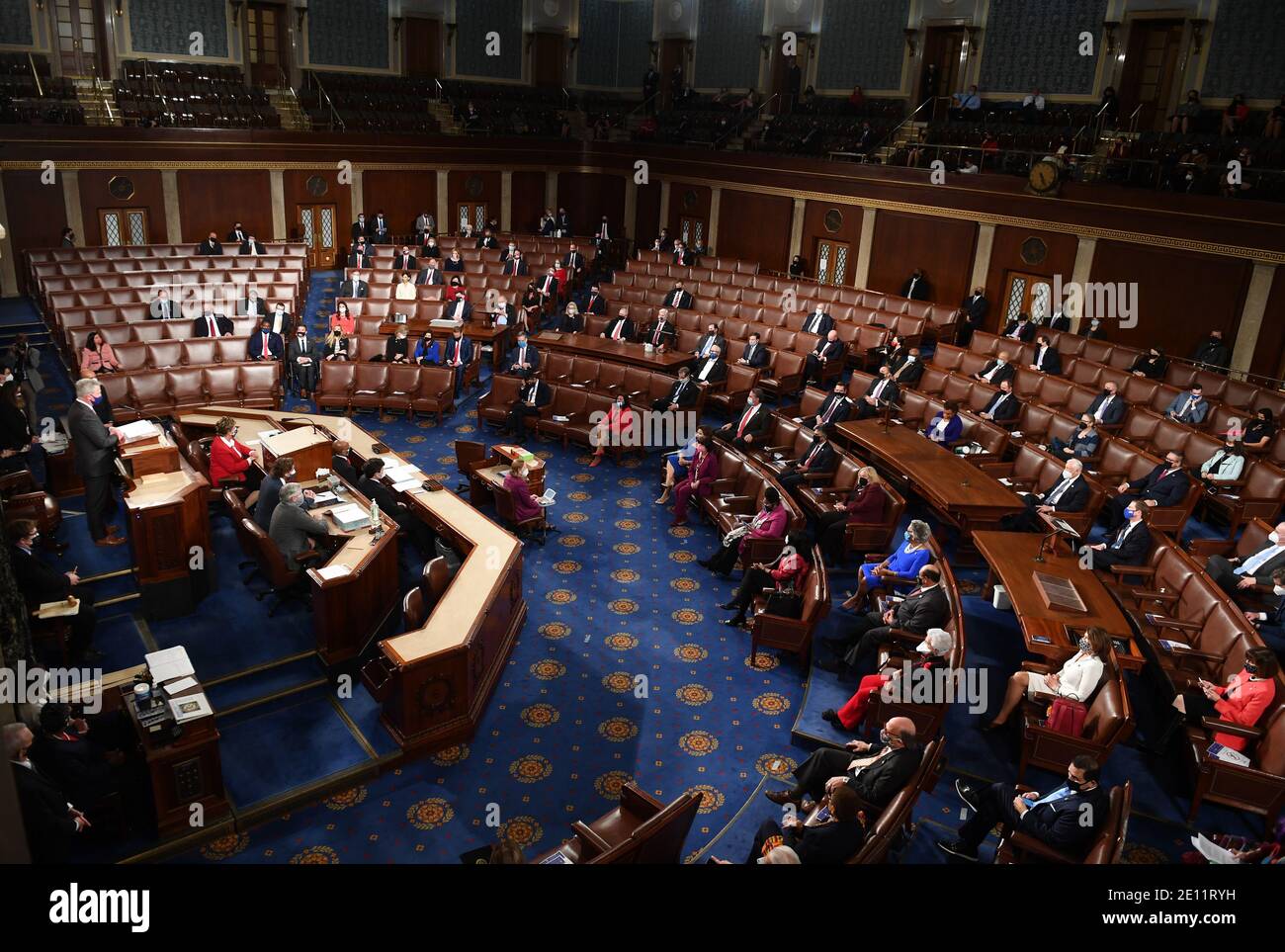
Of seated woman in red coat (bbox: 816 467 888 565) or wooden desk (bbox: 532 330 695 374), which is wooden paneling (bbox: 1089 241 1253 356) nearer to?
wooden desk (bbox: 532 330 695 374)

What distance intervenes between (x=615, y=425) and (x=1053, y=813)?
311 inches

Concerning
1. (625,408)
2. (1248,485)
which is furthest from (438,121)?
(1248,485)

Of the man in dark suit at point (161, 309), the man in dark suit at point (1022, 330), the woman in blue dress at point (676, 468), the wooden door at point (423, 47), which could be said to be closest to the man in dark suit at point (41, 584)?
the woman in blue dress at point (676, 468)

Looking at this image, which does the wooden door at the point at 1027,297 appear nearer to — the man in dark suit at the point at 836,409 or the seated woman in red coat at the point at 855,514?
the man in dark suit at the point at 836,409

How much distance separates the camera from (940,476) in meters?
10.3

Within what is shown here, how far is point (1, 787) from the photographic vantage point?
2580mm

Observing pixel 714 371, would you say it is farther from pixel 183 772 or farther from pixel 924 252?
pixel 183 772

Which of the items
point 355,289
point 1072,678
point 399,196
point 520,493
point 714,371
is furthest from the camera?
point 399,196

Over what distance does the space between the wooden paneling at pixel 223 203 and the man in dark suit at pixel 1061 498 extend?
19405 millimetres

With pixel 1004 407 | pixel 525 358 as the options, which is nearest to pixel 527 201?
pixel 525 358

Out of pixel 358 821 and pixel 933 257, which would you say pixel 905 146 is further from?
pixel 358 821

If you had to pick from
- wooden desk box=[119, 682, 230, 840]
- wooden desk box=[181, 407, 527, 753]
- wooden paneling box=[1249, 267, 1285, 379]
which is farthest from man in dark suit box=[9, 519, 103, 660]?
wooden paneling box=[1249, 267, 1285, 379]

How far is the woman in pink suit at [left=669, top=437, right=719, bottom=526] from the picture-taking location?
35.3ft

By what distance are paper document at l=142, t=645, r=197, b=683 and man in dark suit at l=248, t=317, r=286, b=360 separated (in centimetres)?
838
